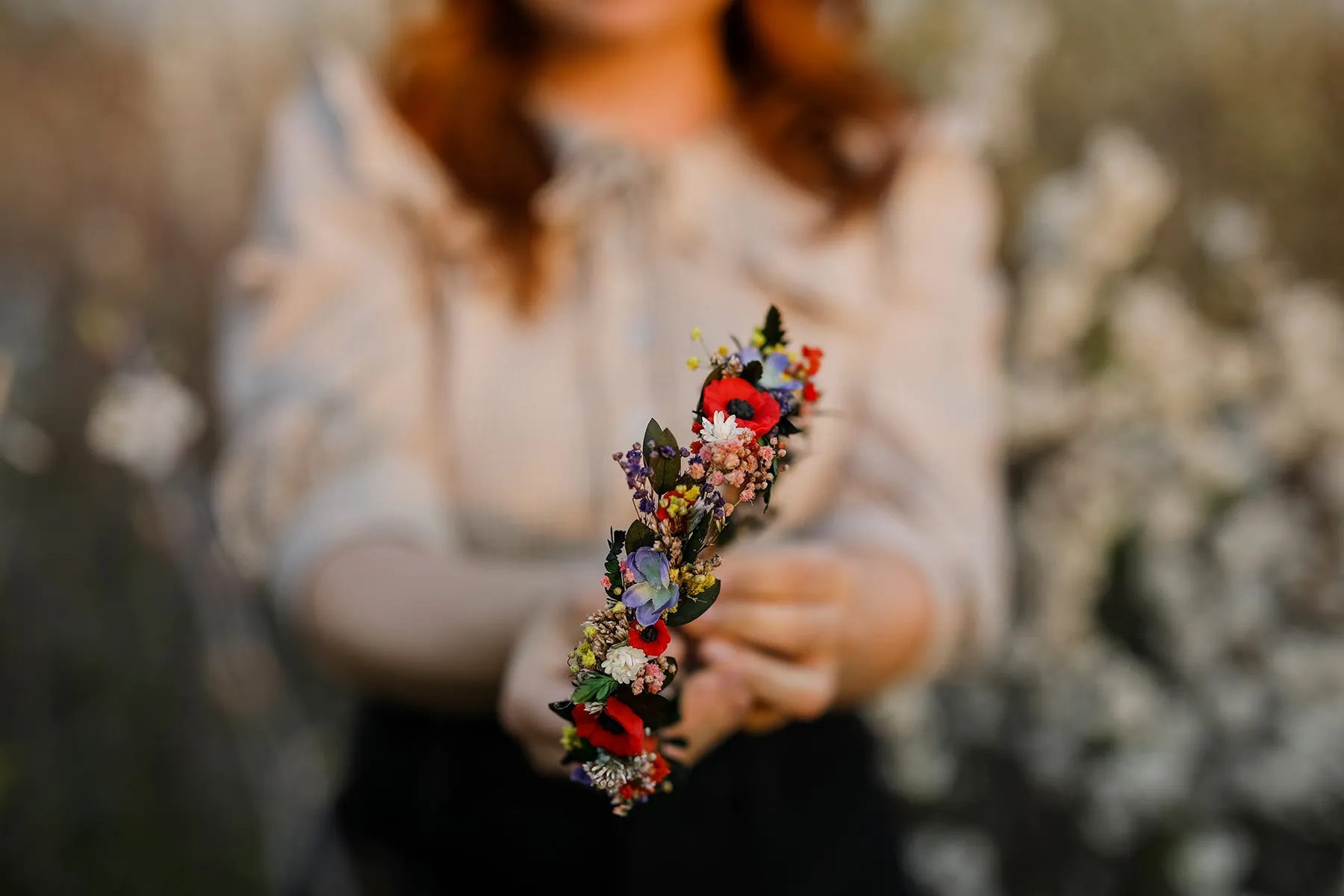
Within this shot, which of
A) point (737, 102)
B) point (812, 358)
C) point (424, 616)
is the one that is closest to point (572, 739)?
point (812, 358)

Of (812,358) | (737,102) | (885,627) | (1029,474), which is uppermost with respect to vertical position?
(1029,474)

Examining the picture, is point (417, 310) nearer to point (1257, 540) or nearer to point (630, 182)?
point (630, 182)

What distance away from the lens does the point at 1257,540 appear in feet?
3.99

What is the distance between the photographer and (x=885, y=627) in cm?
68

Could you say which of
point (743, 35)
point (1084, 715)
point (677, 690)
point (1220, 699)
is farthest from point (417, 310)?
point (1220, 699)

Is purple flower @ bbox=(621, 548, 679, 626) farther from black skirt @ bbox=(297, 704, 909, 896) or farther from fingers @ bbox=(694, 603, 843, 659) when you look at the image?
black skirt @ bbox=(297, 704, 909, 896)

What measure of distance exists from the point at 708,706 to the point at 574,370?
36cm

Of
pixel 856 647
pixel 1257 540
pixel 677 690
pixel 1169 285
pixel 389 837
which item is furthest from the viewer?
pixel 1169 285

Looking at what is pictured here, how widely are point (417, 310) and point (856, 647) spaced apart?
40 cm

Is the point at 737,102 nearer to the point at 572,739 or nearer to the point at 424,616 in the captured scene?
the point at 424,616

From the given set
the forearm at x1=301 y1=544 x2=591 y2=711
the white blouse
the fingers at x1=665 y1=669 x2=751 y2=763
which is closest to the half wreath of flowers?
the fingers at x1=665 y1=669 x2=751 y2=763

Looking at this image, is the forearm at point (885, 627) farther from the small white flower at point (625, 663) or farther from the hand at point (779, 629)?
the small white flower at point (625, 663)

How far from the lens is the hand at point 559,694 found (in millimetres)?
459

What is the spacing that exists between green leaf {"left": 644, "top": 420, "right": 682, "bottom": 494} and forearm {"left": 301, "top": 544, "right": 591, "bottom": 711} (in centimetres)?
35
